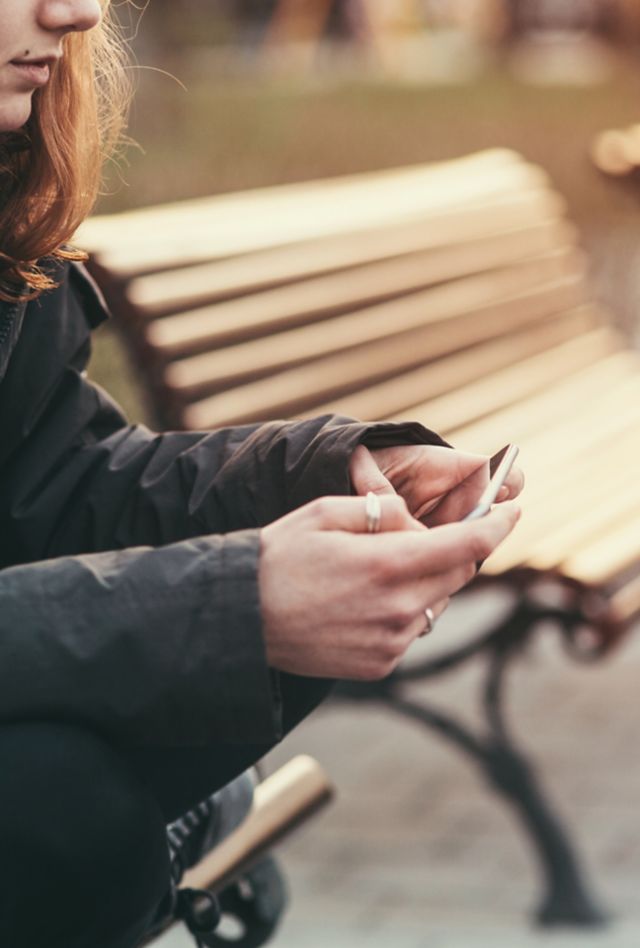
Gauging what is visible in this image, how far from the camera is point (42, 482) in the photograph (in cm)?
197

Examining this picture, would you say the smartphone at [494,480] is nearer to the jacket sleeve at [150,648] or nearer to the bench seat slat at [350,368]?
the jacket sleeve at [150,648]

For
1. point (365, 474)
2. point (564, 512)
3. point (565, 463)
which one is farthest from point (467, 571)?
point (565, 463)

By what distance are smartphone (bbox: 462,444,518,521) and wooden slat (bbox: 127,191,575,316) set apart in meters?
1.32

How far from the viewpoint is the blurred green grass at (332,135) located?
691cm

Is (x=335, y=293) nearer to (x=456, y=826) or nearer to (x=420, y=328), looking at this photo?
(x=420, y=328)

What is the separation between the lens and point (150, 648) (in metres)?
1.43

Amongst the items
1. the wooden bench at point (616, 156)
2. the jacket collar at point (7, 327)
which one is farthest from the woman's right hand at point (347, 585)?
the wooden bench at point (616, 156)

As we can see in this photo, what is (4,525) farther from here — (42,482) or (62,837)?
(62,837)

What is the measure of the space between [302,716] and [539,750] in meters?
2.20

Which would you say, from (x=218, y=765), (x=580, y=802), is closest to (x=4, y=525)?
(x=218, y=765)

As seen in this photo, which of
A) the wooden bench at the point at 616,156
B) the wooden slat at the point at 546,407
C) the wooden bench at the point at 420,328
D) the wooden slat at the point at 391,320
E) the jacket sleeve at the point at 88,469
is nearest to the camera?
the jacket sleeve at the point at 88,469

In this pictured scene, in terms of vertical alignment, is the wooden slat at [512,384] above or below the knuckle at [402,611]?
below

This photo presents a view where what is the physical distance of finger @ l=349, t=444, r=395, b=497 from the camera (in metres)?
1.70

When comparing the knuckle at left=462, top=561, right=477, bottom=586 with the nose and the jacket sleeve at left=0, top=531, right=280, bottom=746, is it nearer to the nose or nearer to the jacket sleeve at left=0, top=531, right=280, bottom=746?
the jacket sleeve at left=0, top=531, right=280, bottom=746
